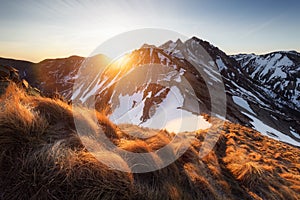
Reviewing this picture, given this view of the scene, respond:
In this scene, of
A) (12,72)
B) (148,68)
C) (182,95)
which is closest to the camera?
(12,72)

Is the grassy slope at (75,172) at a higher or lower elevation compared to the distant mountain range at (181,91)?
higher

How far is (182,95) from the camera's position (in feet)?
116

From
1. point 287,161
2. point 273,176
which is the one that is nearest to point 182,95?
point 287,161

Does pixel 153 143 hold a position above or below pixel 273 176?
above

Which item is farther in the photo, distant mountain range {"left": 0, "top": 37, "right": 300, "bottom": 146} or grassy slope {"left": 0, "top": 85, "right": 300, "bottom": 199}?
distant mountain range {"left": 0, "top": 37, "right": 300, "bottom": 146}

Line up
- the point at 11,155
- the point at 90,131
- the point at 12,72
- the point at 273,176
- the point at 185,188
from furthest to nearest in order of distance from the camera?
the point at 12,72
the point at 273,176
the point at 90,131
the point at 185,188
the point at 11,155

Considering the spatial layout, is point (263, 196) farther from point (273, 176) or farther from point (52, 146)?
point (52, 146)

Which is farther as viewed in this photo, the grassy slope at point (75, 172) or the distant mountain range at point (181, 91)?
the distant mountain range at point (181, 91)

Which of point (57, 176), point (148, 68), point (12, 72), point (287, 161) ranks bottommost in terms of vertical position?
point (148, 68)

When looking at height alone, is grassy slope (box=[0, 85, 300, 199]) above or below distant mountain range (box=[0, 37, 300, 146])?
above

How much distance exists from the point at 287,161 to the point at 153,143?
6604mm

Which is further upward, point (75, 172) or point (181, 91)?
point (75, 172)

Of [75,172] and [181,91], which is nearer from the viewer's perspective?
[75,172]

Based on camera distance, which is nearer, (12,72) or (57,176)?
(57,176)
